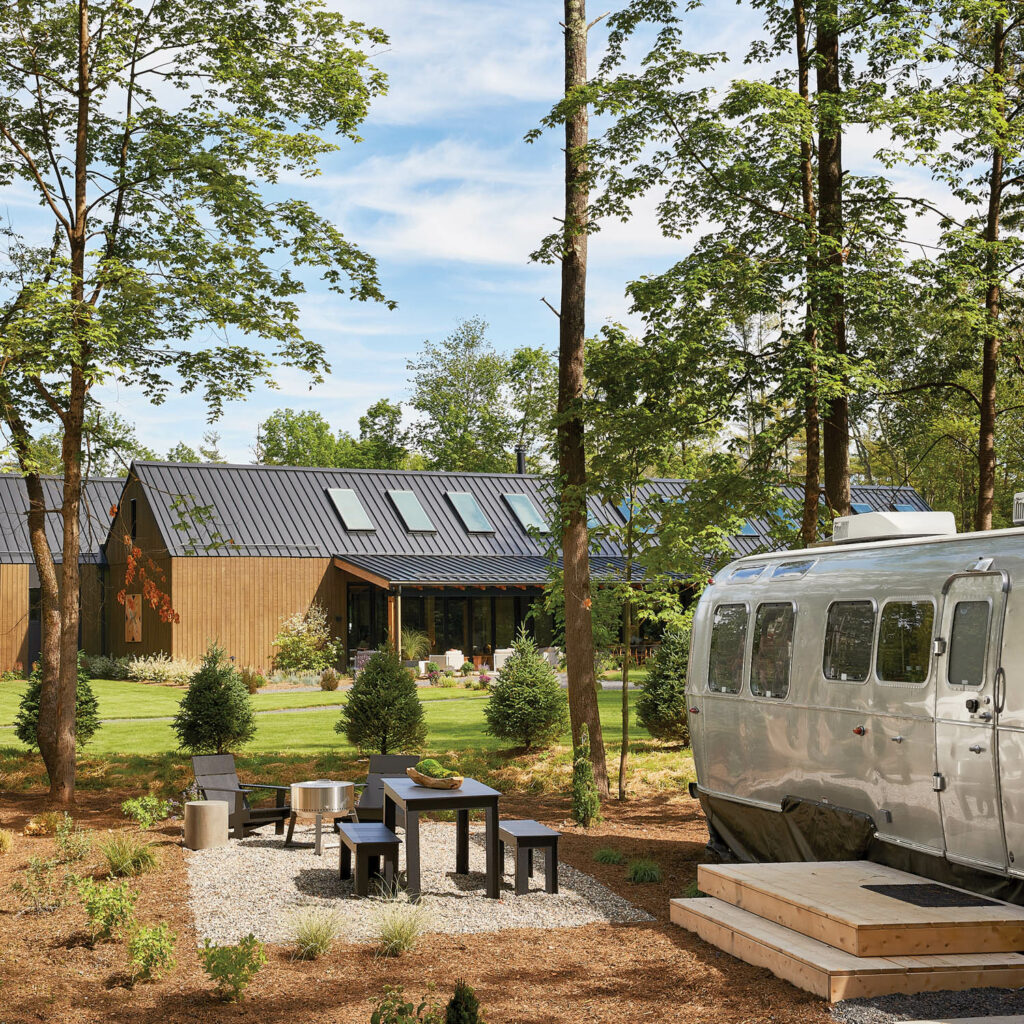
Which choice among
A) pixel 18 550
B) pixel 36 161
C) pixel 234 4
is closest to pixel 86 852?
pixel 36 161

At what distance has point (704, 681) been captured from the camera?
1017 centimetres

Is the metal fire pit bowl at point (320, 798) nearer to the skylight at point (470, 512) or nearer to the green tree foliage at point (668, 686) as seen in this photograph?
the green tree foliage at point (668, 686)

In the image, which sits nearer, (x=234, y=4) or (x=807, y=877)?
(x=807, y=877)

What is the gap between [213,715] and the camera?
1537 cm

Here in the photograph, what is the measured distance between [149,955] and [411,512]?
2802 centimetres

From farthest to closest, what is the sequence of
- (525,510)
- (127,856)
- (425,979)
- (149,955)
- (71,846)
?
(525,510)
(71,846)
(127,856)
(425,979)
(149,955)

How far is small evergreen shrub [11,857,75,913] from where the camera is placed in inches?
323

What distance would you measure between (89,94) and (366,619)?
2062 centimetres

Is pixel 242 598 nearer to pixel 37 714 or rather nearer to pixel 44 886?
pixel 37 714

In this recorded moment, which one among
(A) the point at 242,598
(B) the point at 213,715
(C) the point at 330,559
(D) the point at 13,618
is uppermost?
(C) the point at 330,559

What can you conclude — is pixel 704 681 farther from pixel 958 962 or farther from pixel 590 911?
pixel 958 962

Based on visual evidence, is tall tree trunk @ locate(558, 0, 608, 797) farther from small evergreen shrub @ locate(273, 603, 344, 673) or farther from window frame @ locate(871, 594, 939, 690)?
small evergreen shrub @ locate(273, 603, 344, 673)

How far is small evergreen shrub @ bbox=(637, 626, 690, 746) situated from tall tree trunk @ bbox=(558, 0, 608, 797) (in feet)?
12.4

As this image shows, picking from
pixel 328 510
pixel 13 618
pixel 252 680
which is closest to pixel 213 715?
pixel 252 680
